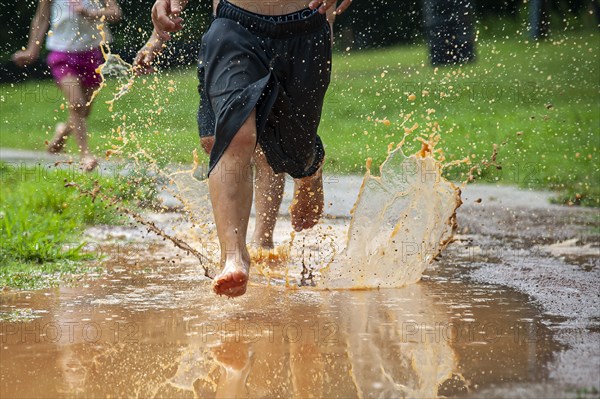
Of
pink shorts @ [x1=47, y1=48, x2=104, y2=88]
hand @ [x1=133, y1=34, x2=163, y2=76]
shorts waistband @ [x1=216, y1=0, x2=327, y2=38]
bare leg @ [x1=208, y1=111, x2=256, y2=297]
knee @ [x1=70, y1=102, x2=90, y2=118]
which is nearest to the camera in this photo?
bare leg @ [x1=208, y1=111, x2=256, y2=297]

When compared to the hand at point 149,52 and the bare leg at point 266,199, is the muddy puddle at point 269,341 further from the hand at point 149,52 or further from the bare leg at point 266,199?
the hand at point 149,52

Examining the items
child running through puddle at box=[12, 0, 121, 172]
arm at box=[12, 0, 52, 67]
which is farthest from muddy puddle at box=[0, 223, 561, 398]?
child running through puddle at box=[12, 0, 121, 172]

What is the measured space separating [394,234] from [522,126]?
5.38m

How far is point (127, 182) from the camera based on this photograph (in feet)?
20.6

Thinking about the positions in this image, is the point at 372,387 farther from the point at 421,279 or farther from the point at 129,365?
the point at 421,279

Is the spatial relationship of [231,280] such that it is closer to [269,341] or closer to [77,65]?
[269,341]

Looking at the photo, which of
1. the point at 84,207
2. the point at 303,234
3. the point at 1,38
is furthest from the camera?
the point at 1,38

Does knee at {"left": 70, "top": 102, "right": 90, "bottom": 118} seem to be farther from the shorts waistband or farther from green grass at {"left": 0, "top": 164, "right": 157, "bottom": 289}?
the shorts waistband

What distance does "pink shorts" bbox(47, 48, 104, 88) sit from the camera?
728cm

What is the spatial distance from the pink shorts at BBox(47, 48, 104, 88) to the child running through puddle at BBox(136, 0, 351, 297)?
306cm

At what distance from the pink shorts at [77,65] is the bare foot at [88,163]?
0.66 m

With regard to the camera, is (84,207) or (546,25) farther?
(546,25)

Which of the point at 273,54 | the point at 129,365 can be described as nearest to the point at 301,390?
the point at 129,365

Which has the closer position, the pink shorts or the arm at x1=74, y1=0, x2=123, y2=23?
the arm at x1=74, y1=0, x2=123, y2=23
